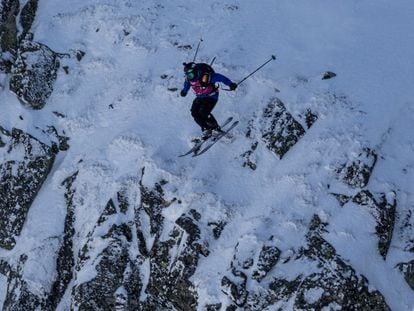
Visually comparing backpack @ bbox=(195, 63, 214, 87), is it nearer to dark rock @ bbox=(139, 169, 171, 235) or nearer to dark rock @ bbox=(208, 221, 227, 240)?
dark rock @ bbox=(139, 169, 171, 235)

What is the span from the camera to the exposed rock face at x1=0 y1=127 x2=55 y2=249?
72.3ft

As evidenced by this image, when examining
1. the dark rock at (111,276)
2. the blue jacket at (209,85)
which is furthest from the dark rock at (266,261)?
the blue jacket at (209,85)

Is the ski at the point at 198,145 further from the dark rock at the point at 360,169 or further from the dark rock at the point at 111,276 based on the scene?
the dark rock at the point at 360,169

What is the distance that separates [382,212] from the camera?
17984mm

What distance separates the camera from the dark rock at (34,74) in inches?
912

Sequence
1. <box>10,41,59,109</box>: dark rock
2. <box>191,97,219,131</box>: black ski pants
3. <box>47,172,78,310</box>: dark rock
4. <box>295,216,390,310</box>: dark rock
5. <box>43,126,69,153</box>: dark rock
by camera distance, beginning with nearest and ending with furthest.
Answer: <box>295,216,390,310</box>: dark rock → <box>191,97,219,131</box>: black ski pants → <box>47,172,78,310</box>: dark rock → <box>43,126,69,153</box>: dark rock → <box>10,41,59,109</box>: dark rock

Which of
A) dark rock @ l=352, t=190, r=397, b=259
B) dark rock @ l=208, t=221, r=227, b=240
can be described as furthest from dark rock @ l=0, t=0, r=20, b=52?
dark rock @ l=352, t=190, r=397, b=259

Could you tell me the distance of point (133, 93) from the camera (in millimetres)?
22250

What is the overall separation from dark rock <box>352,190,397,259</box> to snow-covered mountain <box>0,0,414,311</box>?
0.15 ft

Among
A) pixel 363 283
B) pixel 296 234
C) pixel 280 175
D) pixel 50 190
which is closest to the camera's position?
pixel 363 283

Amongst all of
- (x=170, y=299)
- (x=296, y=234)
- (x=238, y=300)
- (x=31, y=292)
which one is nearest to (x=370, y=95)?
(x=296, y=234)

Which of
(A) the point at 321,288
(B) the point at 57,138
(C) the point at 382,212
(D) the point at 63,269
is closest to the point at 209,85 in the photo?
(C) the point at 382,212

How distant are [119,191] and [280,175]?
19.3 ft

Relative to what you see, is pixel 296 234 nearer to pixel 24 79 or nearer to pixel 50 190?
pixel 50 190
